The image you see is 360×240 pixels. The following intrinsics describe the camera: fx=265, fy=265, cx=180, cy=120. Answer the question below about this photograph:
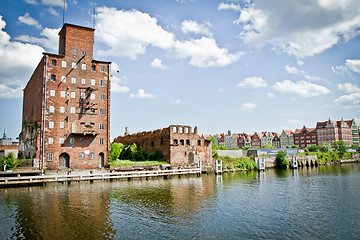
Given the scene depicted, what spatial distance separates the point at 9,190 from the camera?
28562 millimetres

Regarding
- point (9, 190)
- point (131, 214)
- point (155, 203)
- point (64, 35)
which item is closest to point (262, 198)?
point (155, 203)

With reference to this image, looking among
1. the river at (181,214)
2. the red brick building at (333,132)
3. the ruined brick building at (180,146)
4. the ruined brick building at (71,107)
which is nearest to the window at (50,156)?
the ruined brick building at (71,107)

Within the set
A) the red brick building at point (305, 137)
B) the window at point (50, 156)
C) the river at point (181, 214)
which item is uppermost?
the red brick building at point (305, 137)

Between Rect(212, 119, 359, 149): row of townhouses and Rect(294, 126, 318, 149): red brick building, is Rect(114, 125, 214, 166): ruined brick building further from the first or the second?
Rect(294, 126, 318, 149): red brick building

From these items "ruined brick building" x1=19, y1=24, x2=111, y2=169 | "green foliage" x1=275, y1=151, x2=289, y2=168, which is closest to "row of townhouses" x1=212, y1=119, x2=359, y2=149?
"green foliage" x1=275, y1=151, x2=289, y2=168

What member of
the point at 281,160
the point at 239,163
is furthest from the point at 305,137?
the point at 239,163

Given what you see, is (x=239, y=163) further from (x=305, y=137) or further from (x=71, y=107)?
(x=305, y=137)

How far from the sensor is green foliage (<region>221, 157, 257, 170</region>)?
5189 centimetres

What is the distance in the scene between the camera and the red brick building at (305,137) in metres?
130

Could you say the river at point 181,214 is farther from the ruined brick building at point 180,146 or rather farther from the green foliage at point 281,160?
the green foliage at point 281,160

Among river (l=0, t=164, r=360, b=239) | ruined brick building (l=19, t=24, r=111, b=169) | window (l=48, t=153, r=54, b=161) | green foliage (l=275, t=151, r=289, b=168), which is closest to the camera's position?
river (l=0, t=164, r=360, b=239)

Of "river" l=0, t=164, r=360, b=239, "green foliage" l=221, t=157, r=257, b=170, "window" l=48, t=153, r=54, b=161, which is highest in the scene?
"window" l=48, t=153, r=54, b=161

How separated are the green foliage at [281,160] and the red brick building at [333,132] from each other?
77820 mm

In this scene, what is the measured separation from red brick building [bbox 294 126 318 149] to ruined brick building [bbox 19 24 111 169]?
116056mm
